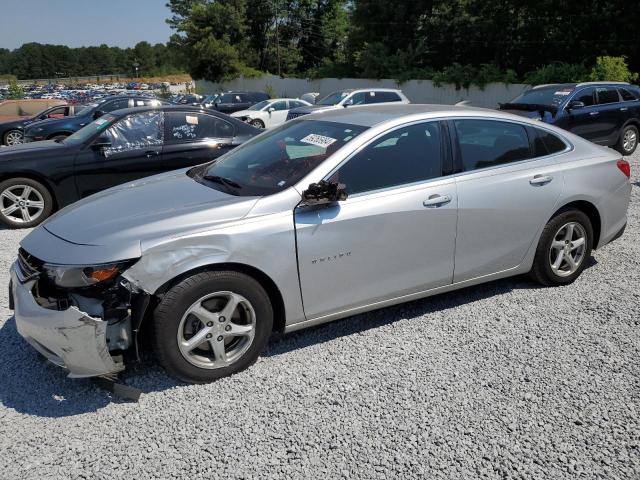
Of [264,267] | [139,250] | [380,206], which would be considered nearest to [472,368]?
[380,206]

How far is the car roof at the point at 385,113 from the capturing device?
394 cm

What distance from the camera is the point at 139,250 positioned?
2.96 metres

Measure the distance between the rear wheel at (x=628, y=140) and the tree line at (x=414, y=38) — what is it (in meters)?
12.9

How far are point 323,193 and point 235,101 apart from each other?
942 inches

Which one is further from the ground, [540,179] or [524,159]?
[524,159]

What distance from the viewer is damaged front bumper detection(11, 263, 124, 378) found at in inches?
113

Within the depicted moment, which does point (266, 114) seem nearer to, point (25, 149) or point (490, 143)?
point (25, 149)

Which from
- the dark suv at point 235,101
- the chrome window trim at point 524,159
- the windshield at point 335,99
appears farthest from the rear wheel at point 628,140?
the dark suv at point 235,101

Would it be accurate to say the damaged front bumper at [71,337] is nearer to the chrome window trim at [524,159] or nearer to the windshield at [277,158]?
the windshield at [277,158]

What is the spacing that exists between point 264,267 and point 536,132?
8.74 feet

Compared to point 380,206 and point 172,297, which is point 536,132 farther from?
point 172,297

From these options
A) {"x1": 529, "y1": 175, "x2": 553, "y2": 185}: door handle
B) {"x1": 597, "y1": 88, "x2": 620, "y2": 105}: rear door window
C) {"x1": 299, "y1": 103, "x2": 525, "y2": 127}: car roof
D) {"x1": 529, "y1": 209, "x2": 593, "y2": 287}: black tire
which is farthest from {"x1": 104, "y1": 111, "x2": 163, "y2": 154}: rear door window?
{"x1": 597, "y1": 88, "x2": 620, "y2": 105}: rear door window

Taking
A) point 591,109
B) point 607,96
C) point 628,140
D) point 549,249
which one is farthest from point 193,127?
point 628,140

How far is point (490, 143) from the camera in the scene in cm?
419
